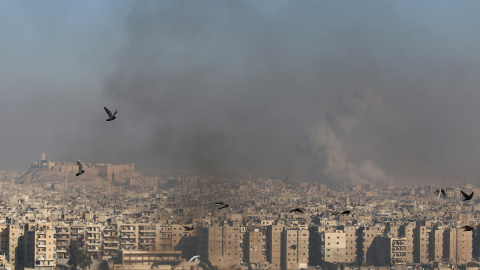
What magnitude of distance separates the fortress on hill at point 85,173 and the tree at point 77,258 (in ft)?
83.6

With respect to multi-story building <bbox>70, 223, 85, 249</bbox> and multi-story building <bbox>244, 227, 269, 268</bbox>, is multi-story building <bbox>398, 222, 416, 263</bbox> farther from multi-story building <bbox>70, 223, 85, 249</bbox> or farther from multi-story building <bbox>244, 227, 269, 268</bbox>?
multi-story building <bbox>70, 223, 85, 249</bbox>

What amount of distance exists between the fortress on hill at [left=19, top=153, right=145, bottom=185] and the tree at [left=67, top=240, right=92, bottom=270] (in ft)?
83.6

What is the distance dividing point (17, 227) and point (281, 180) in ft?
117

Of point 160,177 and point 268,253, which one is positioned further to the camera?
point 160,177

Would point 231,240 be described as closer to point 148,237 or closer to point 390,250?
point 148,237

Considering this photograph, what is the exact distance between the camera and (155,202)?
164 ft

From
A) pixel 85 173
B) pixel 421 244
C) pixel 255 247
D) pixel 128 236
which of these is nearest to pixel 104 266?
pixel 128 236

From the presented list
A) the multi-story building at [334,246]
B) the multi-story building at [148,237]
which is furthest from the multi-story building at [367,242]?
the multi-story building at [148,237]

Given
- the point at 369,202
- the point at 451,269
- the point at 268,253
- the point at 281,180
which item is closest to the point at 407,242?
the point at 451,269

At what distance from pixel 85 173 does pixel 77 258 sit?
123 feet

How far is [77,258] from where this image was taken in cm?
3034

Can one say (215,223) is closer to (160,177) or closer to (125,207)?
(125,207)

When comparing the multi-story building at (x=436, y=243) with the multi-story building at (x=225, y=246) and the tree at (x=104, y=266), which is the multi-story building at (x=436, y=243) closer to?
the multi-story building at (x=225, y=246)

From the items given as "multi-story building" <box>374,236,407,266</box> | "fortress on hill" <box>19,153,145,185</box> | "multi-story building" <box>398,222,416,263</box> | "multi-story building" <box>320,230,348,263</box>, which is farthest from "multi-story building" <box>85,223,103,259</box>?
"fortress on hill" <box>19,153,145,185</box>
